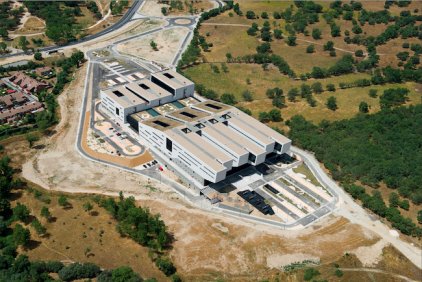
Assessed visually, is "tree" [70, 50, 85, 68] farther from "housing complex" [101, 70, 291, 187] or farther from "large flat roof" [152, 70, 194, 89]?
"large flat roof" [152, 70, 194, 89]

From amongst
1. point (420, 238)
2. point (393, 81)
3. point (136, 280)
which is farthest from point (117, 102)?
point (393, 81)

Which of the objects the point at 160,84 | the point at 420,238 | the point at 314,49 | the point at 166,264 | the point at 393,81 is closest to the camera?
the point at 166,264

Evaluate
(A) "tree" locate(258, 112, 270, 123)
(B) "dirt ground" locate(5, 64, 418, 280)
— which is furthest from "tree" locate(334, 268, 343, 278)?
(A) "tree" locate(258, 112, 270, 123)

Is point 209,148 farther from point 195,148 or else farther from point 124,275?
point 124,275

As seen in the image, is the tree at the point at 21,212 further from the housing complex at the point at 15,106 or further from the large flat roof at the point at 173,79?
the large flat roof at the point at 173,79

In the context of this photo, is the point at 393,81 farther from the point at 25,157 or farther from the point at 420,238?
the point at 25,157

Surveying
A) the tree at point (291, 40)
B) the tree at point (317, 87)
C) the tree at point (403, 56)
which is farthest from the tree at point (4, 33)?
the tree at point (403, 56)
